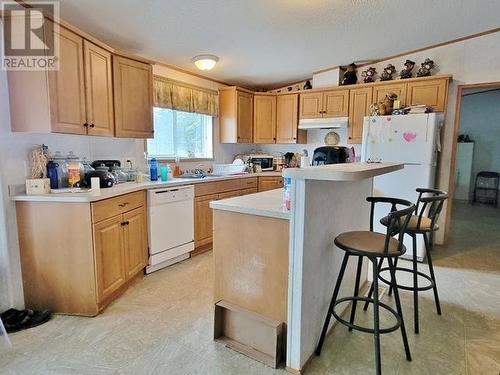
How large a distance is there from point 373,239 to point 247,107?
3548mm

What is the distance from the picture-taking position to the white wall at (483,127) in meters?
6.74

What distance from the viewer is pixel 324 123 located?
4562 mm

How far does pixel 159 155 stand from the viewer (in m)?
3.97

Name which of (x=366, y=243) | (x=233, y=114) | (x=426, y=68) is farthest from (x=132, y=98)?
(x=426, y=68)

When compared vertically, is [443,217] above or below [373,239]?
below

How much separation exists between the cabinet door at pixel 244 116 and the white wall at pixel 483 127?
16.2 ft

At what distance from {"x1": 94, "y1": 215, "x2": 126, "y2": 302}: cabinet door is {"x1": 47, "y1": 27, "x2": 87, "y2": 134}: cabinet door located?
0.80 meters

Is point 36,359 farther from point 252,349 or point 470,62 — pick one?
point 470,62

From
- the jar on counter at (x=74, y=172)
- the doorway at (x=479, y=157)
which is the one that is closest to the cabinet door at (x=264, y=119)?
the jar on counter at (x=74, y=172)

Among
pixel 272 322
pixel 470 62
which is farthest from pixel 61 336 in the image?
pixel 470 62

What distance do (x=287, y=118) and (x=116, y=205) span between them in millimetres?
3215

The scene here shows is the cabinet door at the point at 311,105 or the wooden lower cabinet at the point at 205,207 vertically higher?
the cabinet door at the point at 311,105

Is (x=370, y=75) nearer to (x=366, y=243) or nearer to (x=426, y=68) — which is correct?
(x=426, y=68)

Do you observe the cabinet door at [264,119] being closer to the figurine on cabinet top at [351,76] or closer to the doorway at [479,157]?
the figurine on cabinet top at [351,76]
